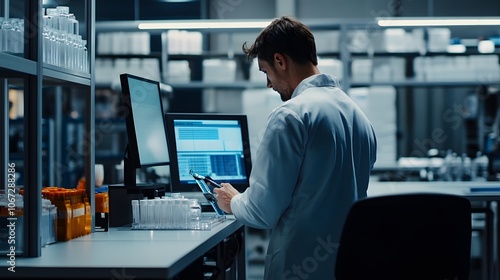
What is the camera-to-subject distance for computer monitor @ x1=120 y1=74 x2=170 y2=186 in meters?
2.32

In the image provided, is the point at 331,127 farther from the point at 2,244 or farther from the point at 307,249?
the point at 2,244

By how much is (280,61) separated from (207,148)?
0.92 metres

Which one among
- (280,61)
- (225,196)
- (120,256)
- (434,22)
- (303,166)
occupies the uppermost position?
(434,22)

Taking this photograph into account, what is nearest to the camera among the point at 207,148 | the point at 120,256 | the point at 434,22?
the point at 120,256

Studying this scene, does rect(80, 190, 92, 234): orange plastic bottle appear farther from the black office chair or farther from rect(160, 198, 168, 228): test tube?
the black office chair

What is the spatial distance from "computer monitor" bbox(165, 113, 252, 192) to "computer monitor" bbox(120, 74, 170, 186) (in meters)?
0.13

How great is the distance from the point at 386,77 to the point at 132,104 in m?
4.19

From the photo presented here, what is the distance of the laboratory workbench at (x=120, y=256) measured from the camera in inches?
58.2

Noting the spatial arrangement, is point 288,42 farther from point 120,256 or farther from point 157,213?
point 120,256

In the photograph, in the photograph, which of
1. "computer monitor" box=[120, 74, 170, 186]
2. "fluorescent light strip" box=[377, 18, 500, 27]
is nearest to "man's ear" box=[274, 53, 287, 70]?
"computer monitor" box=[120, 74, 170, 186]

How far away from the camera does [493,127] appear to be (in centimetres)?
683

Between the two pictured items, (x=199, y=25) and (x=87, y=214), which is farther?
(x=199, y=25)

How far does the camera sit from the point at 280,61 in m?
2.07

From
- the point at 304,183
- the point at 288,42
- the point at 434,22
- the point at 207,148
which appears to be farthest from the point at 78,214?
the point at 434,22
